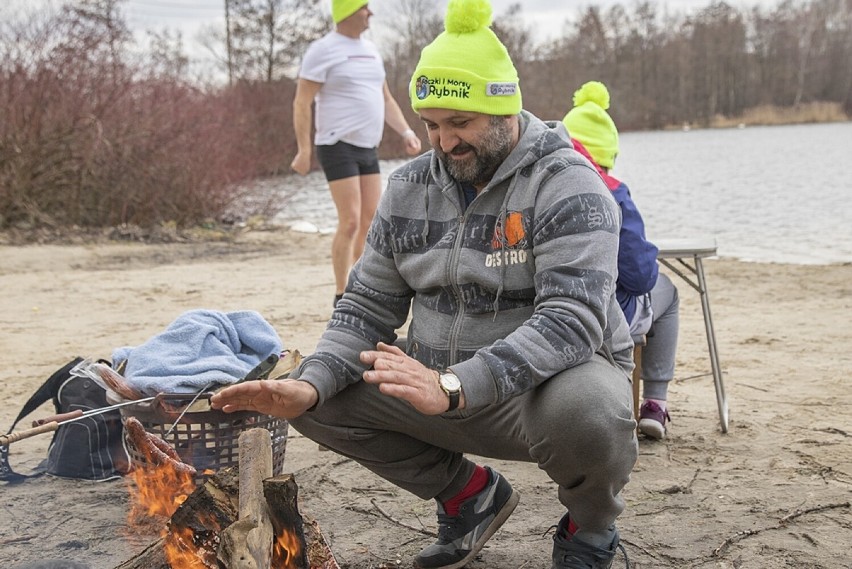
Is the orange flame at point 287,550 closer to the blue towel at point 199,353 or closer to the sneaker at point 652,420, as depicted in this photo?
the blue towel at point 199,353

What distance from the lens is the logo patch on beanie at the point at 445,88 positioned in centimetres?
274

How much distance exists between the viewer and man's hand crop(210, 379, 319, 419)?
256cm

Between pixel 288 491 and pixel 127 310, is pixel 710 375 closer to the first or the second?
pixel 288 491

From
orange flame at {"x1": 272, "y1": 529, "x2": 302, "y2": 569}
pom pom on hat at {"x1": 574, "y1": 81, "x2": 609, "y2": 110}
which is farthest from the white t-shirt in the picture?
orange flame at {"x1": 272, "y1": 529, "x2": 302, "y2": 569}

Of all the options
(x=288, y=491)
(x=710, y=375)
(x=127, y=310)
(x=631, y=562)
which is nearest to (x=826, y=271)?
(x=710, y=375)

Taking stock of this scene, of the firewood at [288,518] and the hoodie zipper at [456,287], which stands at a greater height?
the hoodie zipper at [456,287]

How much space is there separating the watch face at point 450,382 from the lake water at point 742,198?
920 cm

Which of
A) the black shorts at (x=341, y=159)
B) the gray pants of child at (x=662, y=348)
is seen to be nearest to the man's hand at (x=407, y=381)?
the gray pants of child at (x=662, y=348)

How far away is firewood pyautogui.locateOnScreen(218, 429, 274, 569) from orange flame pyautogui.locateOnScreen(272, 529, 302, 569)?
6cm

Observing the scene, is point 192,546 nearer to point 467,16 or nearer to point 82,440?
point 82,440

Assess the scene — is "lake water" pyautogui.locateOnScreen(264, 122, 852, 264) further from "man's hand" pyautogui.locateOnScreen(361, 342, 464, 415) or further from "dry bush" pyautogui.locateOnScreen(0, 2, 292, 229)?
"man's hand" pyautogui.locateOnScreen(361, 342, 464, 415)

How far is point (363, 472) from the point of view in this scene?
3787 millimetres

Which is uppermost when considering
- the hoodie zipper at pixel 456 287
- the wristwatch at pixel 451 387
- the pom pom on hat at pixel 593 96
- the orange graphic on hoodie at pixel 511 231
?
the pom pom on hat at pixel 593 96

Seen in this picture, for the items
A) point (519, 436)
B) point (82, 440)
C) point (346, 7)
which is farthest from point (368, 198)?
point (519, 436)
